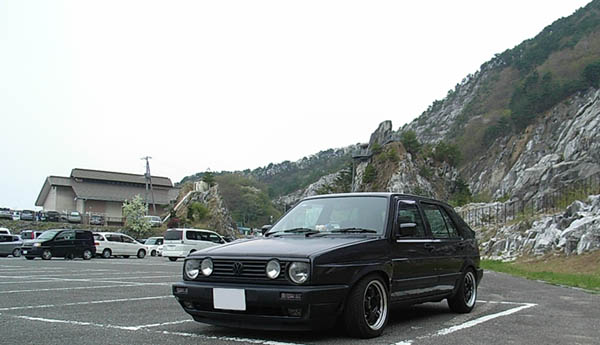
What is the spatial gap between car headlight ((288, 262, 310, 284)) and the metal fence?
28293 mm

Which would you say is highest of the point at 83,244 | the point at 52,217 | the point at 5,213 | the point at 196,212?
the point at 5,213

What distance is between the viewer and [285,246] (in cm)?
578

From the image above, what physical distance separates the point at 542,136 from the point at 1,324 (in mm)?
91248

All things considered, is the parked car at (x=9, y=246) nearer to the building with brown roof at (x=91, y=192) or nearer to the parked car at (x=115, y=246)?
the parked car at (x=115, y=246)

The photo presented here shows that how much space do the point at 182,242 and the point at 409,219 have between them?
79.6ft

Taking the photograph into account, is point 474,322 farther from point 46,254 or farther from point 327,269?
point 46,254

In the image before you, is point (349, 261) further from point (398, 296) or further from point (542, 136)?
point (542, 136)

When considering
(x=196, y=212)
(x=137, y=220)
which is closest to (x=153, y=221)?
(x=137, y=220)

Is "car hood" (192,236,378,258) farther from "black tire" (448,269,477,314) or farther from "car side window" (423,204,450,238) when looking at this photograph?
"black tire" (448,269,477,314)

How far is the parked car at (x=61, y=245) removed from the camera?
28.9 metres

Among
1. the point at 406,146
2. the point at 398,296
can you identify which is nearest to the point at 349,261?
the point at 398,296

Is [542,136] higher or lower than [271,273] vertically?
higher

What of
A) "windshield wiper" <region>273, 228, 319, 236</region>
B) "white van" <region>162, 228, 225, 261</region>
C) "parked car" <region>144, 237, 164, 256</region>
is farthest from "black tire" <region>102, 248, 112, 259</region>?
"windshield wiper" <region>273, 228, 319, 236</region>

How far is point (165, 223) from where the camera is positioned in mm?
75875
